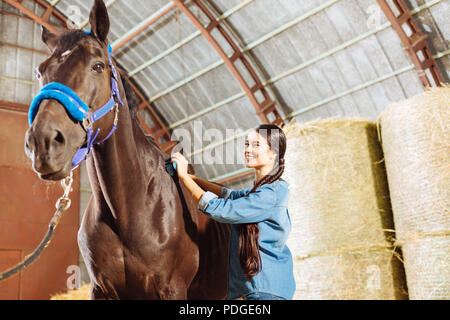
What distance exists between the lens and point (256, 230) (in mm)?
2090

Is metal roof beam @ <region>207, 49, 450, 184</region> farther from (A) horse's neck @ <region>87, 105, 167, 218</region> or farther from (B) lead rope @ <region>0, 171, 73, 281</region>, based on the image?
(B) lead rope @ <region>0, 171, 73, 281</region>

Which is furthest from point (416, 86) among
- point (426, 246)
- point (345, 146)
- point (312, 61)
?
point (426, 246)

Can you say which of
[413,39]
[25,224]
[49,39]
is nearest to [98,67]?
[49,39]

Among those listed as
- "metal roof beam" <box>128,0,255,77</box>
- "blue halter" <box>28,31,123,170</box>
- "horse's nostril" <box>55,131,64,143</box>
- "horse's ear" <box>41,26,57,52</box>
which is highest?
"metal roof beam" <box>128,0,255,77</box>

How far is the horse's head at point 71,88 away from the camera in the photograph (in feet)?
5.78

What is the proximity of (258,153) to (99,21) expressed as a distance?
103 cm

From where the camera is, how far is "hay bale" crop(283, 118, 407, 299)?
15.9 feet

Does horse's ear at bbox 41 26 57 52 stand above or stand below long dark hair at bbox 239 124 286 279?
above

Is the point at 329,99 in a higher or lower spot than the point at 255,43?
lower

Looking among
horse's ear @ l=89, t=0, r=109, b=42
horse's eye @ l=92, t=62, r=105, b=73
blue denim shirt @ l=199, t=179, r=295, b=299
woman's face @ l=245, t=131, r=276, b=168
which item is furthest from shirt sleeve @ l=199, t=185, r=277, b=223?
horse's ear @ l=89, t=0, r=109, b=42

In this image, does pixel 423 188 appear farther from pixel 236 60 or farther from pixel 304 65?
pixel 236 60

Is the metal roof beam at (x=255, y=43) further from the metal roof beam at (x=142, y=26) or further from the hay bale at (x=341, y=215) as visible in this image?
the hay bale at (x=341, y=215)

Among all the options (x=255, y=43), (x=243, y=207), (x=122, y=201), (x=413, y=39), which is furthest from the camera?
(x=255, y=43)

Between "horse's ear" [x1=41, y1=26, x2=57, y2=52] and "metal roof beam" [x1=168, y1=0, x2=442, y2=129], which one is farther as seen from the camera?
"metal roof beam" [x1=168, y1=0, x2=442, y2=129]
